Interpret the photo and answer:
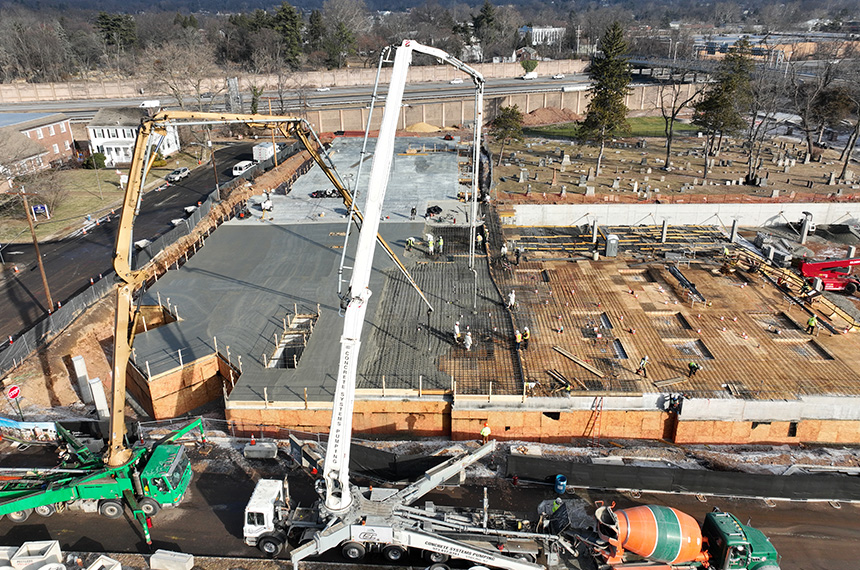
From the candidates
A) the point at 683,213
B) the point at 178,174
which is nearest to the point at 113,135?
the point at 178,174

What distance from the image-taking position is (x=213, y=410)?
26859 millimetres

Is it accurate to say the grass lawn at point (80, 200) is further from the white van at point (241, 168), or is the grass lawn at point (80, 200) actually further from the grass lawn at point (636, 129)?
the grass lawn at point (636, 129)

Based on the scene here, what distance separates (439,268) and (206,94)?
67380mm

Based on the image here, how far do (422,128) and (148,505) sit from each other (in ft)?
207

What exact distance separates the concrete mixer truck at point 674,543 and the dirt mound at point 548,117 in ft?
235

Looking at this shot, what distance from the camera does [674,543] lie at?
16.1m

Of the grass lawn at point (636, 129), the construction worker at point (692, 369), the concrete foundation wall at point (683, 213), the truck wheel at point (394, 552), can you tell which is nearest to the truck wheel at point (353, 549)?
the truck wheel at point (394, 552)

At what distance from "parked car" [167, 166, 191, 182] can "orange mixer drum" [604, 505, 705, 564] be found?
49812 millimetres

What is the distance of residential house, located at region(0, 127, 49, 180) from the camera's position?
4722 centimetres

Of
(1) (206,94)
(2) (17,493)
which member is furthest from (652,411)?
(1) (206,94)

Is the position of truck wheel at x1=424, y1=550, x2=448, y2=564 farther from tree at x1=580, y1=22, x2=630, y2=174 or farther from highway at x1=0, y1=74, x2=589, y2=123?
highway at x1=0, y1=74, x2=589, y2=123

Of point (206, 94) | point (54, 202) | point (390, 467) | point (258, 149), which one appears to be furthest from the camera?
point (206, 94)

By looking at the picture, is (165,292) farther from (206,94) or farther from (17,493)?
(206,94)

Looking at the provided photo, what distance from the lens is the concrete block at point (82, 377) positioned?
85.4ft
